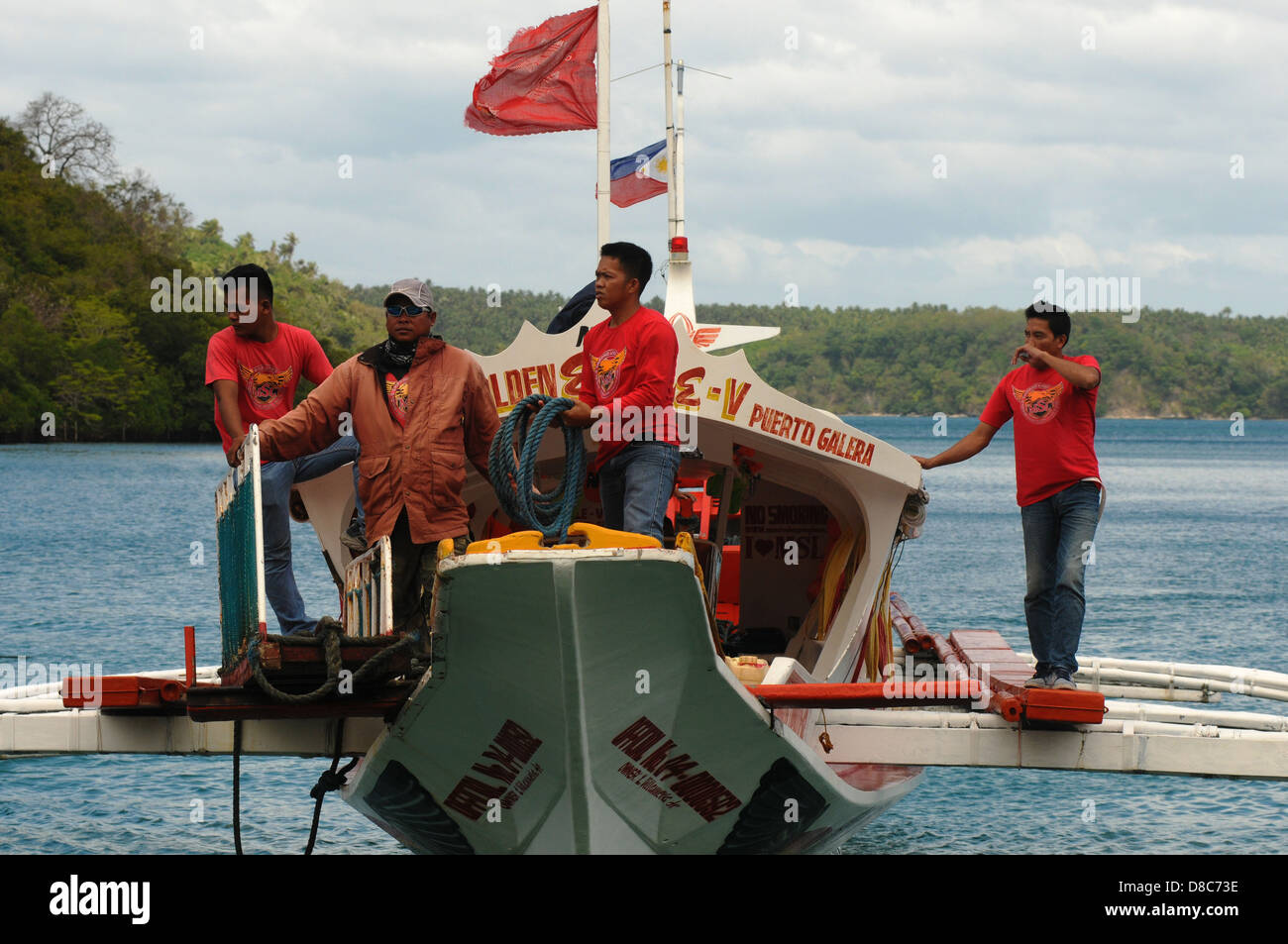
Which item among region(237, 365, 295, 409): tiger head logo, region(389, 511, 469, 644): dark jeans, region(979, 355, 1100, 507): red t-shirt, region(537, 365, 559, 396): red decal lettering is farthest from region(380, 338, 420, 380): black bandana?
region(979, 355, 1100, 507): red t-shirt

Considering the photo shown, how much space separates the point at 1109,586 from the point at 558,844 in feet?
85.4

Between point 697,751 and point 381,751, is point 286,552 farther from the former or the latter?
point 697,751

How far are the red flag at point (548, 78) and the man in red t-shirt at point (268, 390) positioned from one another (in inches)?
193

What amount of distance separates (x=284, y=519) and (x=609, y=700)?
255 cm

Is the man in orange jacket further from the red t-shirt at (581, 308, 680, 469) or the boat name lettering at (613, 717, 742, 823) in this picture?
the boat name lettering at (613, 717, 742, 823)

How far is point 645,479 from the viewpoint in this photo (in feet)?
22.0

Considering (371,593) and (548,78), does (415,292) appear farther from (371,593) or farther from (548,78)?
(548,78)

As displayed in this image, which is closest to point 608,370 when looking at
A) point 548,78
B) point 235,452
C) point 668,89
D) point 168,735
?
point 235,452

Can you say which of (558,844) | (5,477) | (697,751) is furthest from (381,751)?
(5,477)

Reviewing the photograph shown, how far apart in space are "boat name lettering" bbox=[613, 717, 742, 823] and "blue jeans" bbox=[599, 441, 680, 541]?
86 cm

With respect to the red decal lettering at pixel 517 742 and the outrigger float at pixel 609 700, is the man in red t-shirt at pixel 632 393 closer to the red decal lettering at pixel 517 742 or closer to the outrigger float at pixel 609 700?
the outrigger float at pixel 609 700

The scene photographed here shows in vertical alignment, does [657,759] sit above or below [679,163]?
below

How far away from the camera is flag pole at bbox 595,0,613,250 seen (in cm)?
1080

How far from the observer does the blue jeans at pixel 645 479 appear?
21.9 feet
